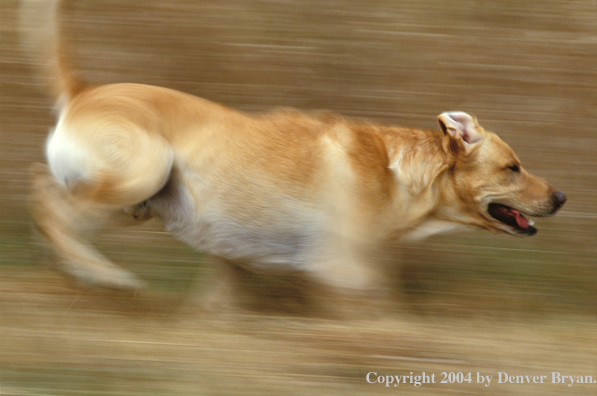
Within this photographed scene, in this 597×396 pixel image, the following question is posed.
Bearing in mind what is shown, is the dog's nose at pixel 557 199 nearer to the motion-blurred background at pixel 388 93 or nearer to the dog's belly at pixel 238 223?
the motion-blurred background at pixel 388 93

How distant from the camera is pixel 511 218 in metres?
4.24

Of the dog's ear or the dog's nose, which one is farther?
the dog's nose

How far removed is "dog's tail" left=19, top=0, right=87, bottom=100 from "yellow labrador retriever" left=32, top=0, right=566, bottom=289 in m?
0.02

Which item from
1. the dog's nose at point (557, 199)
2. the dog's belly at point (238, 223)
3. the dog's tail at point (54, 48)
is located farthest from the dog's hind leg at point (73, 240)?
the dog's nose at point (557, 199)

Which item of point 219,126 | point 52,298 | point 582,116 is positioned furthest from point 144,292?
point 582,116

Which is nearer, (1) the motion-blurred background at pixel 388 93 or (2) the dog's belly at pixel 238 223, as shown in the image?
(2) the dog's belly at pixel 238 223

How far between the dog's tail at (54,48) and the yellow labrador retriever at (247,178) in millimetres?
17

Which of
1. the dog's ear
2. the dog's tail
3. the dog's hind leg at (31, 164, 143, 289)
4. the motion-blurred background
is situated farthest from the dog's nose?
the dog's tail

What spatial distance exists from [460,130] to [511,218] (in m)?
0.71

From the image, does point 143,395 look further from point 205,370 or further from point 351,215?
point 351,215

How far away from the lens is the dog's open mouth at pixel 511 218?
4.22 metres

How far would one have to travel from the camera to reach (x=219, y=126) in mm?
3883

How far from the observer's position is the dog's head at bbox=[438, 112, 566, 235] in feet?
13.2

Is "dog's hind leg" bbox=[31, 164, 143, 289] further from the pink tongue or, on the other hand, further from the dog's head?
the pink tongue
